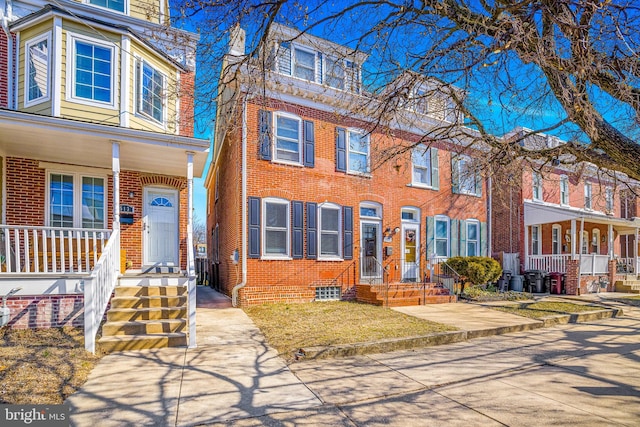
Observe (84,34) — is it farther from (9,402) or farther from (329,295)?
(329,295)

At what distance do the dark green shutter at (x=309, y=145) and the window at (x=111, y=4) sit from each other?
599 cm

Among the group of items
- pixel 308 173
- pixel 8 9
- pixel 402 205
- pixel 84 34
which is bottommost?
pixel 402 205

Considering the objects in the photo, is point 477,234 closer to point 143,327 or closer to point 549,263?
point 549,263

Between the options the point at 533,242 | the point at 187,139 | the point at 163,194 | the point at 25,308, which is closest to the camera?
the point at 25,308

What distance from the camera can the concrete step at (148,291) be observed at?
7.38 metres

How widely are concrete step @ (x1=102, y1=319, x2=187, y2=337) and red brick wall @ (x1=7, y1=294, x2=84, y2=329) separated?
1.15 metres

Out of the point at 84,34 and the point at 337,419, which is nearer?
the point at 337,419

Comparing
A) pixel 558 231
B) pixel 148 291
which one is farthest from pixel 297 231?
pixel 558 231

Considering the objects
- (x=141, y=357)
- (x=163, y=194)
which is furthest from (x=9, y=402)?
(x=163, y=194)

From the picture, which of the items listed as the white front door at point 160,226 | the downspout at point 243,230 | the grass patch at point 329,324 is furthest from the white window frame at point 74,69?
the grass patch at point 329,324

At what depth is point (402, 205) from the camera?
546 inches

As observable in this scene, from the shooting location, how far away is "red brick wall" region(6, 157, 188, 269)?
28.2ft

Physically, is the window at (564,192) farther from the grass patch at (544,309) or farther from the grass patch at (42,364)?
the grass patch at (42,364)

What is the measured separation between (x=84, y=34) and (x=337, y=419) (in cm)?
1016
